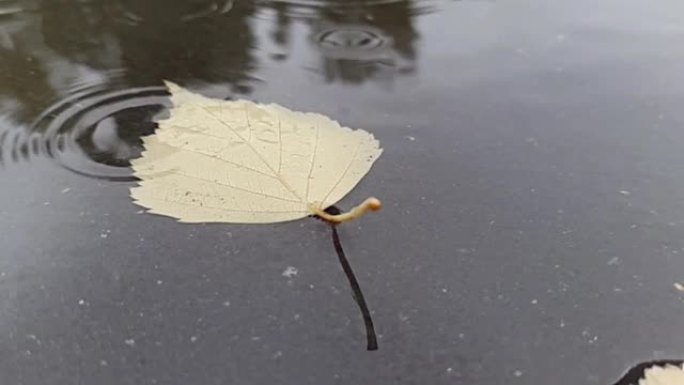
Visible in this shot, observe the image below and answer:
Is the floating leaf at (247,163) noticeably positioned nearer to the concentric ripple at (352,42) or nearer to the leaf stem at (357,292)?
the leaf stem at (357,292)

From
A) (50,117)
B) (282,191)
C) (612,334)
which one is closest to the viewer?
(612,334)

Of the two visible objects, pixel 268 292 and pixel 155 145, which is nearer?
pixel 268 292

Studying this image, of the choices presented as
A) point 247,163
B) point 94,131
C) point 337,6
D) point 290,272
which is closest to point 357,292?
point 290,272

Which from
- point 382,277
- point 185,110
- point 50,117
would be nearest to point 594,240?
point 382,277

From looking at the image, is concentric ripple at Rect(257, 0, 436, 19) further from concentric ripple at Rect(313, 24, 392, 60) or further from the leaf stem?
the leaf stem

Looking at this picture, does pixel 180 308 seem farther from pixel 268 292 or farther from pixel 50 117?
pixel 50 117

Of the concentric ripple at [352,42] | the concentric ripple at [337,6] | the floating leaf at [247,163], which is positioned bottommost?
the floating leaf at [247,163]

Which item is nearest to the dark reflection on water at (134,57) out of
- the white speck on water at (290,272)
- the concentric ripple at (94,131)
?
the concentric ripple at (94,131)

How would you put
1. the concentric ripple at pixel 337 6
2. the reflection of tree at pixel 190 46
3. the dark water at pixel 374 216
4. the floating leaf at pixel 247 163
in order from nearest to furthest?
the dark water at pixel 374 216 → the floating leaf at pixel 247 163 → the reflection of tree at pixel 190 46 → the concentric ripple at pixel 337 6

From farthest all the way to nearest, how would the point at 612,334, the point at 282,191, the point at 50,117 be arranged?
the point at 50,117 < the point at 282,191 < the point at 612,334
